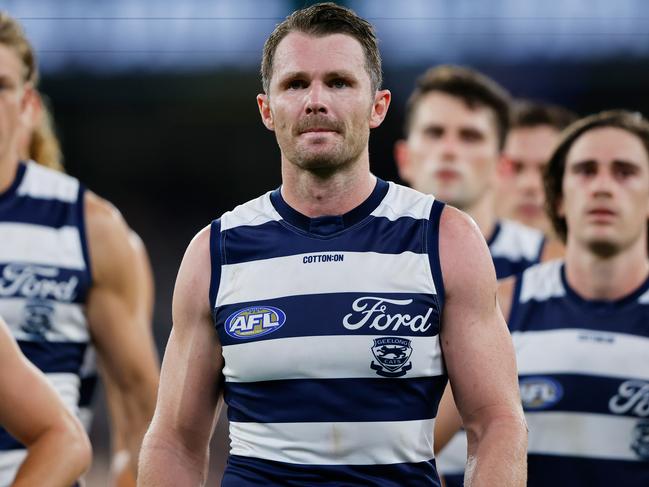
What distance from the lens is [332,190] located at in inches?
142

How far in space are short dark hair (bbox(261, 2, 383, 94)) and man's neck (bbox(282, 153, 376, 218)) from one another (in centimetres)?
23

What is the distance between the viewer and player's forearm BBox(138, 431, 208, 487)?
3.61 m

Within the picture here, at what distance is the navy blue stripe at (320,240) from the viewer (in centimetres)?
352

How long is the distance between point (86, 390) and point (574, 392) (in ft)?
6.52

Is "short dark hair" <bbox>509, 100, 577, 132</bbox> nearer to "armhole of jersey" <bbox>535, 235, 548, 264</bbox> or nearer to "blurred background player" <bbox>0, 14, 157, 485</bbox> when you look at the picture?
"armhole of jersey" <bbox>535, 235, 548, 264</bbox>

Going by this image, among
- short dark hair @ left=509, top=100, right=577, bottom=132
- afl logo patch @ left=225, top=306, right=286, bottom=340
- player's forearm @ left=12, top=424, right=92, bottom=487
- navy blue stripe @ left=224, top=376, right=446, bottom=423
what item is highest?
short dark hair @ left=509, top=100, right=577, bottom=132

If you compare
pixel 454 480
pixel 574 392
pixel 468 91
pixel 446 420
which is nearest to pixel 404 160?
pixel 468 91

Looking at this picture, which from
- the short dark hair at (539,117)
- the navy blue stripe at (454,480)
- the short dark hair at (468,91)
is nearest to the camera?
the navy blue stripe at (454,480)

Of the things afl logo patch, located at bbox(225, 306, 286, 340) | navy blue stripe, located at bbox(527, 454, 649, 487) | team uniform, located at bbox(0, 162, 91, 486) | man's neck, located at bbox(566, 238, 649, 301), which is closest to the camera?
afl logo patch, located at bbox(225, 306, 286, 340)

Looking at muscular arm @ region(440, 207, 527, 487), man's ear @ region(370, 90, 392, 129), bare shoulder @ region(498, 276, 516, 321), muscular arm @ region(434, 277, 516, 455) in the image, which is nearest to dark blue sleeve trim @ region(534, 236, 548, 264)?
bare shoulder @ region(498, 276, 516, 321)

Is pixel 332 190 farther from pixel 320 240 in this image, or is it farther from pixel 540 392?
pixel 540 392

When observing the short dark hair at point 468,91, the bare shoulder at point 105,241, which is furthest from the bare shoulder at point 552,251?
the bare shoulder at point 105,241

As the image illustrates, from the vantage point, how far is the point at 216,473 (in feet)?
48.4

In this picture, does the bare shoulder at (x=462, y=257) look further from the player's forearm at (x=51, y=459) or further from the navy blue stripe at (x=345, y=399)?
the player's forearm at (x=51, y=459)
